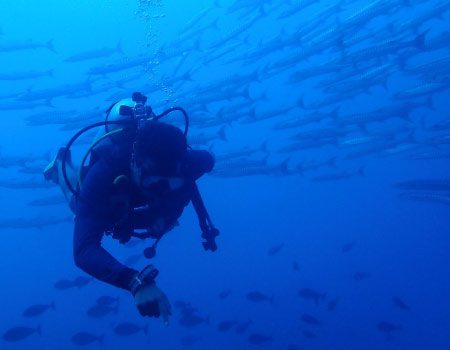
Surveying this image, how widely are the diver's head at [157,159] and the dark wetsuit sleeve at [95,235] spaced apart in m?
0.22

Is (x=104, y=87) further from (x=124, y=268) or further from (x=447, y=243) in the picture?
(x=447, y=243)

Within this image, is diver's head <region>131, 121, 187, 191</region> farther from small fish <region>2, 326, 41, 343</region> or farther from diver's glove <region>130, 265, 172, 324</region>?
small fish <region>2, 326, 41, 343</region>

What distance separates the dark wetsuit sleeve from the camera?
2.46m

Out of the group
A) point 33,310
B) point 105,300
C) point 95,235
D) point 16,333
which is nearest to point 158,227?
point 95,235

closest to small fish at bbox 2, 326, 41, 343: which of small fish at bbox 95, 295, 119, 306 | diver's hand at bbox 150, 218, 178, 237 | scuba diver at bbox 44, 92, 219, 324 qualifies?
small fish at bbox 95, 295, 119, 306

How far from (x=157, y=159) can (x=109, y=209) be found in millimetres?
406

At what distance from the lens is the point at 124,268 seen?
2453 millimetres

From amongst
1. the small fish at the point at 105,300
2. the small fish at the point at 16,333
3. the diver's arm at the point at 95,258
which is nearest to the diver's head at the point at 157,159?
the diver's arm at the point at 95,258

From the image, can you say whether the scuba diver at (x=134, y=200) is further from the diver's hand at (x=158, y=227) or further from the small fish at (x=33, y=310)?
the small fish at (x=33, y=310)

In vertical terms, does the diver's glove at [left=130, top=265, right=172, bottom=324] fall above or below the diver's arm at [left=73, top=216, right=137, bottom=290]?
below

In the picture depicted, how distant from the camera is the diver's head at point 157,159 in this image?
2447 millimetres

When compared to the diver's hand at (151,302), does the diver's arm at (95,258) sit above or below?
above

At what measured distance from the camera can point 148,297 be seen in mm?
2324

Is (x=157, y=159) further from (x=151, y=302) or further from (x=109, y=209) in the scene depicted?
(x=151, y=302)
